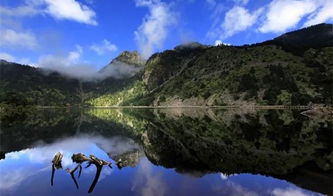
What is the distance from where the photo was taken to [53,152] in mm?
45156

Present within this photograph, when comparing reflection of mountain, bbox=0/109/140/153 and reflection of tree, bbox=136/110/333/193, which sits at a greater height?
reflection of tree, bbox=136/110/333/193

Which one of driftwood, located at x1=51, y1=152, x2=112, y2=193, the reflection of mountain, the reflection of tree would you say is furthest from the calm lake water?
the reflection of mountain

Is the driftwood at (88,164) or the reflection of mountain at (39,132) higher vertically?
the driftwood at (88,164)

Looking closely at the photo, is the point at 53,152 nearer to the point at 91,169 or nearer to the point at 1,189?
the point at 91,169

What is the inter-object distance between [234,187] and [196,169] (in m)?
7.81

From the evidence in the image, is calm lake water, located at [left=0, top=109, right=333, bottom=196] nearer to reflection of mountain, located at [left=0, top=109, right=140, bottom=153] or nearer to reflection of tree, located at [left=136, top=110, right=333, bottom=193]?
reflection of tree, located at [left=136, top=110, right=333, bottom=193]

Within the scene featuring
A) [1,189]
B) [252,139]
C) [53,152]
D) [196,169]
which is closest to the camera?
[1,189]

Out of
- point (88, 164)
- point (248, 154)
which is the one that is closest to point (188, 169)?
point (88, 164)

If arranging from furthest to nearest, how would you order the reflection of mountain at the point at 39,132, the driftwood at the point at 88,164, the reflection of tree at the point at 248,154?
the reflection of mountain at the point at 39,132
the reflection of tree at the point at 248,154
the driftwood at the point at 88,164

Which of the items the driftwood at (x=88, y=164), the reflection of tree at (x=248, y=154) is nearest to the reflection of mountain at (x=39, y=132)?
the driftwood at (x=88, y=164)

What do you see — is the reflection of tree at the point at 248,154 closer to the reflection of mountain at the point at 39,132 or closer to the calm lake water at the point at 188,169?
the calm lake water at the point at 188,169

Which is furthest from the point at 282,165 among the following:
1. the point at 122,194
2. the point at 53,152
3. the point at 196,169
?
the point at 53,152

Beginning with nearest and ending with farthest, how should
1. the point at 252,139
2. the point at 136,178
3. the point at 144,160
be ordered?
the point at 136,178 → the point at 144,160 → the point at 252,139

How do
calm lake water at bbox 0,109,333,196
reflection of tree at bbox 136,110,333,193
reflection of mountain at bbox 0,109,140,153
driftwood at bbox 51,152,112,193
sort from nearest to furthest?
calm lake water at bbox 0,109,333,196 → driftwood at bbox 51,152,112,193 → reflection of tree at bbox 136,110,333,193 → reflection of mountain at bbox 0,109,140,153
